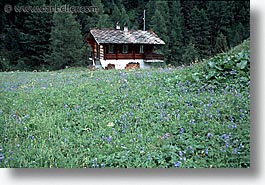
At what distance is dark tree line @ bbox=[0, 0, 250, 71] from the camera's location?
293 cm

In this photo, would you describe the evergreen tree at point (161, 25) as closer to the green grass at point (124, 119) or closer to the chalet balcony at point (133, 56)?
the chalet balcony at point (133, 56)

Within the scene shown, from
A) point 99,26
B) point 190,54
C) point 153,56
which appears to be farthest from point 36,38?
point 190,54

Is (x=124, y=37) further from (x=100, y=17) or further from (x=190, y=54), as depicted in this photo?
(x=190, y=54)

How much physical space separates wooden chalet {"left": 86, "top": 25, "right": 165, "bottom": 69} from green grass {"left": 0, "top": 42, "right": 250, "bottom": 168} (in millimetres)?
123

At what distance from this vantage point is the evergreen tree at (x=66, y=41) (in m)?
2.95

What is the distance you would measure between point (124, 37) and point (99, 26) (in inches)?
7.8

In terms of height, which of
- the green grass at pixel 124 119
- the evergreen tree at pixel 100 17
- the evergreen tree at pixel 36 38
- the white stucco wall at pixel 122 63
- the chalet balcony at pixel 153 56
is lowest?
the green grass at pixel 124 119

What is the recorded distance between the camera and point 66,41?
9.72ft

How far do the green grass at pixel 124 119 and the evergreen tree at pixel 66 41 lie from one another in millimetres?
83

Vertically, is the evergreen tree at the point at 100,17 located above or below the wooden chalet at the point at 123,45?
above

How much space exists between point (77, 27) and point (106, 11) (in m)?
0.24

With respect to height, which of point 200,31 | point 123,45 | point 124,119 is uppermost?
point 200,31

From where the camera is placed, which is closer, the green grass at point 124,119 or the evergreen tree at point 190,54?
the green grass at point 124,119

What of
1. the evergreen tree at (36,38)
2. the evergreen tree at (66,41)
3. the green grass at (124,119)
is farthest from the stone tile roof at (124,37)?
the evergreen tree at (36,38)
